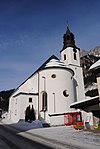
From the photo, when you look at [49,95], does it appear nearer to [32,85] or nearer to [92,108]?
[32,85]

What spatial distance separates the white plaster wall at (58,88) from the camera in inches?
1214

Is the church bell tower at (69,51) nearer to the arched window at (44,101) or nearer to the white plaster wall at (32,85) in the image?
the white plaster wall at (32,85)

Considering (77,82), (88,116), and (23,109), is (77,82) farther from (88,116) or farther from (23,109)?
(88,116)

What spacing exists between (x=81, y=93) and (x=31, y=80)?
11.6 meters

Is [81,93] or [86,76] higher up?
[86,76]

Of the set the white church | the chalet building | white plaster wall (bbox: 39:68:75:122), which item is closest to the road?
the chalet building

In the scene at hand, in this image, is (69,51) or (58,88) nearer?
(58,88)

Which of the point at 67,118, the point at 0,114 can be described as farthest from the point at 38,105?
the point at 0,114

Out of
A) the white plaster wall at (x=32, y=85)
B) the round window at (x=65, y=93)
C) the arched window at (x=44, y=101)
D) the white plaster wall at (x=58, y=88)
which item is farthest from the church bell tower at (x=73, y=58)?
the arched window at (x=44, y=101)

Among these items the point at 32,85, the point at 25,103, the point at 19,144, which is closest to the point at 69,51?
the point at 32,85

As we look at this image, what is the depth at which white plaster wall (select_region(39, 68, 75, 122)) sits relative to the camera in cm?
3084

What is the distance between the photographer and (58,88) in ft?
105

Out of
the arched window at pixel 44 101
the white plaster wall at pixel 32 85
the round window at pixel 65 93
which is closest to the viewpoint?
the arched window at pixel 44 101

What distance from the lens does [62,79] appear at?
3256cm
